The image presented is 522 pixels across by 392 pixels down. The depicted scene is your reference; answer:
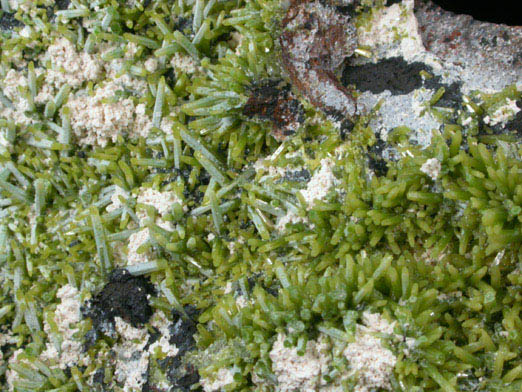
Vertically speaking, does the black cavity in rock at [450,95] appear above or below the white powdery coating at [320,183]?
above

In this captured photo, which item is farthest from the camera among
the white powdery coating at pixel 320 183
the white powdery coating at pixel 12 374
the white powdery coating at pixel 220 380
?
the white powdery coating at pixel 12 374

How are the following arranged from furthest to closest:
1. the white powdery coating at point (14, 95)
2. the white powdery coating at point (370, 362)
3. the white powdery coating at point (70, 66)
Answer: the white powdery coating at point (14, 95) < the white powdery coating at point (70, 66) < the white powdery coating at point (370, 362)

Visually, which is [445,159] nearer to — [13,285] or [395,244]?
[395,244]

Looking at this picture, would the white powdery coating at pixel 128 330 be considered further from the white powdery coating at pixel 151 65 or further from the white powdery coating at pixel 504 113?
the white powdery coating at pixel 504 113

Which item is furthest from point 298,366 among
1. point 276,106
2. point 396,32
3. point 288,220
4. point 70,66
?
point 70,66

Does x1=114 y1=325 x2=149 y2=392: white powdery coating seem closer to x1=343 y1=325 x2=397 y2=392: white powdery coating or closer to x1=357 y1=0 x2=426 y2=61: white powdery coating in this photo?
x1=343 y1=325 x2=397 y2=392: white powdery coating

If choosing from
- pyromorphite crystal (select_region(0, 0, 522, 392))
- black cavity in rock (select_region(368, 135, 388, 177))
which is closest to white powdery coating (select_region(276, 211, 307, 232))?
pyromorphite crystal (select_region(0, 0, 522, 392))

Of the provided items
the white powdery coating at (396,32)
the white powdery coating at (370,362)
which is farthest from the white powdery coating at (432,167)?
the white powdery coating at (370,362)
